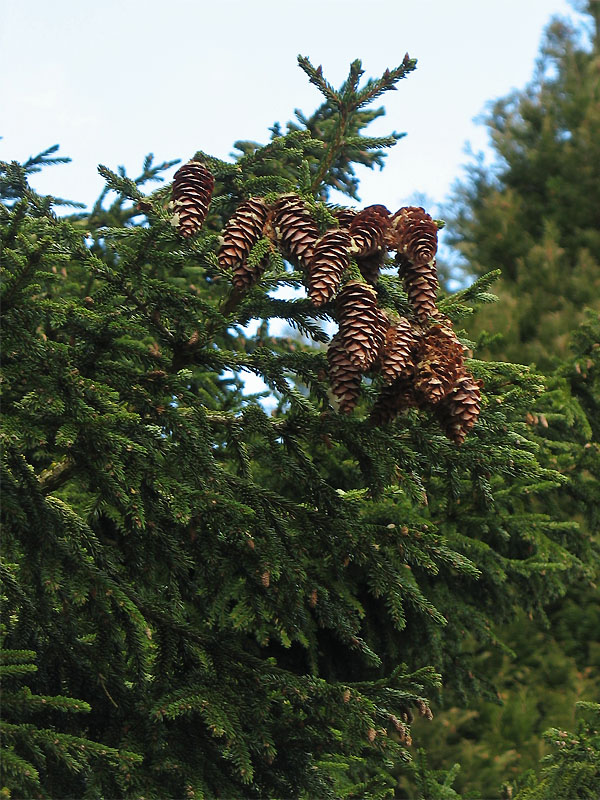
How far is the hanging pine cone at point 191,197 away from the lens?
2.20 meters

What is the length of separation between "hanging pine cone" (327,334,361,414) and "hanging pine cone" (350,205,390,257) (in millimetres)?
250

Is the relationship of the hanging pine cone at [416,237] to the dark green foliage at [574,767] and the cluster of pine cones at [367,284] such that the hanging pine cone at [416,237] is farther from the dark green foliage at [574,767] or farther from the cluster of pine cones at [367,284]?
the dark green foliage at [574,767]

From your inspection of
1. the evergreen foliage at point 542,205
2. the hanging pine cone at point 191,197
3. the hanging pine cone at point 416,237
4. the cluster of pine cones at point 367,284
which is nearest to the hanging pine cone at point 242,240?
the cluster of pine cones at point 367,284

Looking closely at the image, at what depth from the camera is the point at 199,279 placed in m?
4.28

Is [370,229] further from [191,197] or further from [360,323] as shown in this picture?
[191,197]

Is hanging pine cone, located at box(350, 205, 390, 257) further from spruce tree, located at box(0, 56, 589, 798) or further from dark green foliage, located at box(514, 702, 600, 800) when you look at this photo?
dark green foliage, located at box(514, 702, 600, 800)

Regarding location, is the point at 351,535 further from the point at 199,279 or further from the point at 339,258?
the point at 199,279

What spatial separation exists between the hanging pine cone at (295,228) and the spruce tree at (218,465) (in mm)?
13

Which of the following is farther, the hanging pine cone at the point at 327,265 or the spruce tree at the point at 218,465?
the spruce tree at the point at 218,465

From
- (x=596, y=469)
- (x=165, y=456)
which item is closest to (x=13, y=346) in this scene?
(x=165, y=456)

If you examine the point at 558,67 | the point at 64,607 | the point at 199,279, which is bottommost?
the point at 64,607

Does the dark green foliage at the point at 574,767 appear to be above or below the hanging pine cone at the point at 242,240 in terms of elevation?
below

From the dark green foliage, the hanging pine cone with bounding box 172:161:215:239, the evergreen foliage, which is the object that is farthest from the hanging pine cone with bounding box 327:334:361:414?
the evergreen foliage

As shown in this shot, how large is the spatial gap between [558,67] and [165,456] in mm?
12257
